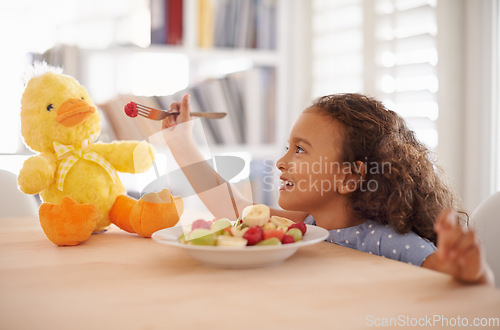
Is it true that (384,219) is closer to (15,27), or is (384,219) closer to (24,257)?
(24,257)

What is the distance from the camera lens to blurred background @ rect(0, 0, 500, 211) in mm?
1708

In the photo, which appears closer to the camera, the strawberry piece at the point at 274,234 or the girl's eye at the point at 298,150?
the strawberry piece at the point at 274,234

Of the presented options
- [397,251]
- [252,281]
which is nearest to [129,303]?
[252,281]

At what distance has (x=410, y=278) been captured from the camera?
0.63 m

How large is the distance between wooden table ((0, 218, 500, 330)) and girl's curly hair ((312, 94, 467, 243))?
0.22 m

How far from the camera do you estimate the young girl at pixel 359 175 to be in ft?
3.09

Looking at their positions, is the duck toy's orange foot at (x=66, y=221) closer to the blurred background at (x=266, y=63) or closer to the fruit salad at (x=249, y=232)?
the fruit salad at (x=249, y=232)

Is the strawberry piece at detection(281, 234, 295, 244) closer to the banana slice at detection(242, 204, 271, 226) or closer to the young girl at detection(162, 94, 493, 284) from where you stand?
the banana slice at detection(242, 204, 271, 226)

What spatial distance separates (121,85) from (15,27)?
542 mm

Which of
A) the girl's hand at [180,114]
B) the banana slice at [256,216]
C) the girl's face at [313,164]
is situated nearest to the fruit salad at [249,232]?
the banana slice at [256,216]

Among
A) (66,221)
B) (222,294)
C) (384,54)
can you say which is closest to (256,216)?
(222,294)

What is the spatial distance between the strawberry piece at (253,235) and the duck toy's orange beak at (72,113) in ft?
1.50

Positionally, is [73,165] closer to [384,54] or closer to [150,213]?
[150,213]

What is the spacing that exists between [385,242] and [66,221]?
1.95ft
